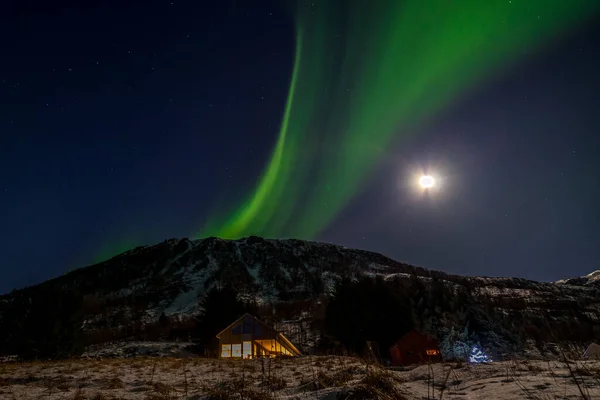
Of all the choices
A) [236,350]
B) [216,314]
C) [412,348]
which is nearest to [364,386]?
[412,348]

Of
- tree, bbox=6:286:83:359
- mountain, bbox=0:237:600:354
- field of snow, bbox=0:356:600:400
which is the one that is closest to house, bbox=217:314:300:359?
mountain, bbox=0:237:600:354

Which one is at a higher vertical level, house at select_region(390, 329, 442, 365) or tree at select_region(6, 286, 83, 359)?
tree at select_region(6, 286, 83, 359)

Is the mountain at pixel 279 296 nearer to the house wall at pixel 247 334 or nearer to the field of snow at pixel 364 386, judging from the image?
the house wall at pixel 247 334

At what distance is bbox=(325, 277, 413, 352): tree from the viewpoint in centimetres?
4134

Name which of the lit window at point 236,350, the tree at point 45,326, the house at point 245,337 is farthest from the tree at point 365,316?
the tree at point 45,326

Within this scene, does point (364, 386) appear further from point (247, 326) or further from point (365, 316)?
point (247, 326)

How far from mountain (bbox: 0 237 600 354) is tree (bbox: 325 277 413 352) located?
1161 cm

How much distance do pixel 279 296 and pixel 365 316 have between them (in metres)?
109

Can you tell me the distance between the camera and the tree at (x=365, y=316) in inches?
1628

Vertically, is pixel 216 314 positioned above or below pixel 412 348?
above

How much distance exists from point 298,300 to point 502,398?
438 ft

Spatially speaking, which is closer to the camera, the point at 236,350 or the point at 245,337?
the point at 236,350

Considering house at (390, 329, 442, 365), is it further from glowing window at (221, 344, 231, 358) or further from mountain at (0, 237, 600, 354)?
glowing window at (221, 344, 231, 358)

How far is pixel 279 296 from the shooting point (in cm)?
14550
